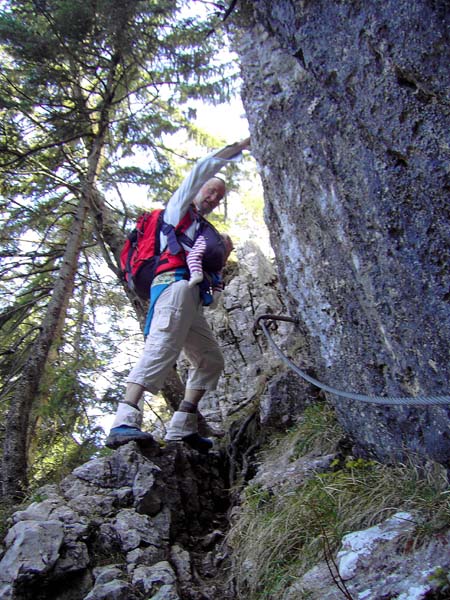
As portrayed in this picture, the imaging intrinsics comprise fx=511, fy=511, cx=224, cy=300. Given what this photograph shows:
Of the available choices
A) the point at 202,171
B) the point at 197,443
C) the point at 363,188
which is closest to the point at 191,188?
the point at 202,171

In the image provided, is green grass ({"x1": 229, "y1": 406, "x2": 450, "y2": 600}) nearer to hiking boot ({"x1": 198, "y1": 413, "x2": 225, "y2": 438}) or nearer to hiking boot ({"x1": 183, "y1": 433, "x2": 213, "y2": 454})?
hiking boot ({"x1": 183, "y1": 433, "x2": 213, "y2": 454})

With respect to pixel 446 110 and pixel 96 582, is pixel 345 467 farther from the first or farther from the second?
pixel 446 110

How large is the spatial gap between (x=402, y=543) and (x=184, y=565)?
5.45ft

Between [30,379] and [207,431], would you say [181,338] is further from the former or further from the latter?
[30,379]

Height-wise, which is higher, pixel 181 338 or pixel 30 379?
pixel 30 379

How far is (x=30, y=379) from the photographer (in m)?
5.55

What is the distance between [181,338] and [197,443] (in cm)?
110

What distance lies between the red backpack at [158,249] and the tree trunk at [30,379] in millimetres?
1498

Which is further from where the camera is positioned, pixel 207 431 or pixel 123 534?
pixel 207 431

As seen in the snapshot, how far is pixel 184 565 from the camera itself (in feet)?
11.7

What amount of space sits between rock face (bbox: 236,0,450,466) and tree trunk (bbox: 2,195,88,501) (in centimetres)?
304

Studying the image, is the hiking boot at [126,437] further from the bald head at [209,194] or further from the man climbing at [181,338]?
the bald head at [209,194]

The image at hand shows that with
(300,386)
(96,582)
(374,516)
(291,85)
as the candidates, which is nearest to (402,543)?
(374,516)

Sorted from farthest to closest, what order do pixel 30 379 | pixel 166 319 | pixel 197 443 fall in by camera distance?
pixel 30 379 → pixel 197 443 → pixel 166 319
